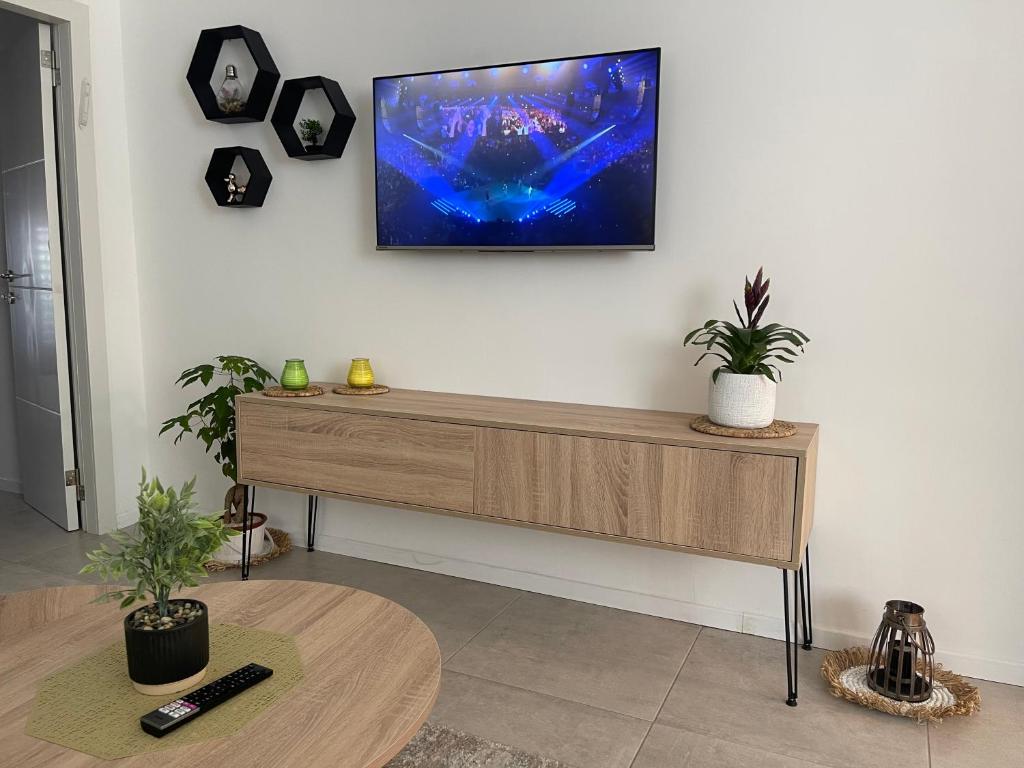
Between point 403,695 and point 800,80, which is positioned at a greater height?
point 800,80

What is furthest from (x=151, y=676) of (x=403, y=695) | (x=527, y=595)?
(x=527, y=595)

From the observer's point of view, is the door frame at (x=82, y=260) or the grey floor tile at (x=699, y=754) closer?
the grey floor tile at (x=699, y=754)

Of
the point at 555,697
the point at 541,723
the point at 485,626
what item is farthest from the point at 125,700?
the point at 485,626

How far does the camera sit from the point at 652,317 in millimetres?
2568

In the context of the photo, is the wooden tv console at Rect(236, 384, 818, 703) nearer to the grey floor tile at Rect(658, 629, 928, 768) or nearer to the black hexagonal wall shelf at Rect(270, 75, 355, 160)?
the grey floor tile at Rect(658, 629, 928, 768)

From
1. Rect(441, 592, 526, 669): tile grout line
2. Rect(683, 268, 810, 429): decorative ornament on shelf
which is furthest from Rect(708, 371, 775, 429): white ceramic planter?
Rect(441, 592, 526, 669): tile grout line

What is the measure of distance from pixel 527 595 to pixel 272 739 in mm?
1691

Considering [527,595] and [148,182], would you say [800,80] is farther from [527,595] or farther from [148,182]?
[148,182]

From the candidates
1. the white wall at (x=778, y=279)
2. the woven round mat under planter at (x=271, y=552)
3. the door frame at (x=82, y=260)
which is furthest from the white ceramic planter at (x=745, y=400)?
the door frame at (x=82, y=260)

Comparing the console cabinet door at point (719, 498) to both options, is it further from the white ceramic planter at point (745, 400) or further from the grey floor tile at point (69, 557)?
the grey floor tile at point (69, 557)

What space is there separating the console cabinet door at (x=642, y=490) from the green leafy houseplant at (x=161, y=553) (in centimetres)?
115

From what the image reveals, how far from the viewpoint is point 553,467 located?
2.35m

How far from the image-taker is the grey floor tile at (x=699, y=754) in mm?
1874

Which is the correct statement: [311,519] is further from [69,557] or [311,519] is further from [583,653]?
[583,653]
